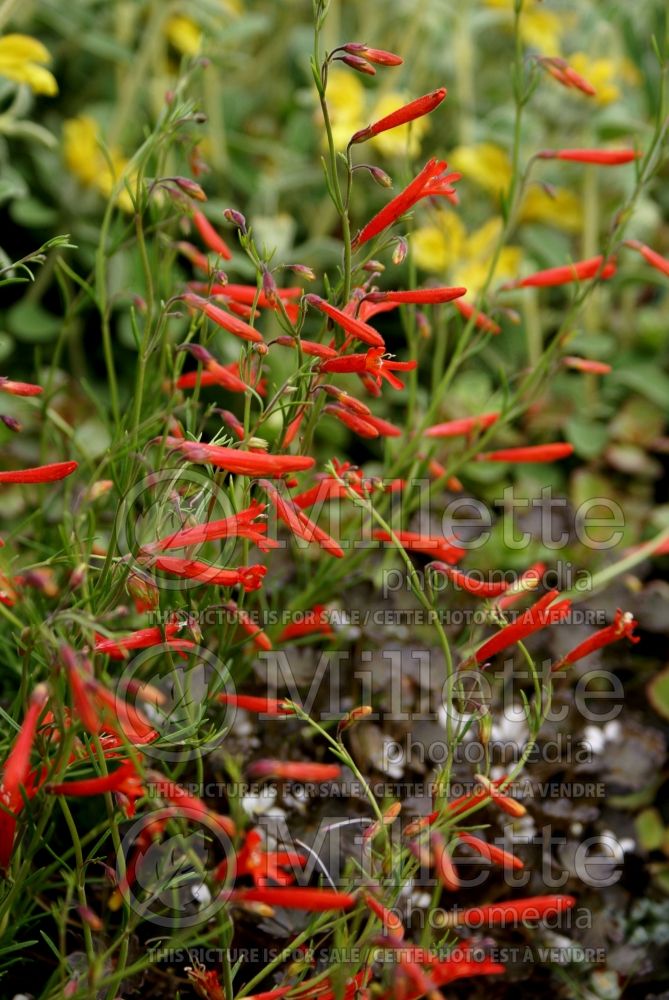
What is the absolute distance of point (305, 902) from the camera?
1.13m

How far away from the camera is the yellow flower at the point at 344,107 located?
11.9 feet

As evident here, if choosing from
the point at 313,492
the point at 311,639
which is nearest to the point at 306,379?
the point at 313,492

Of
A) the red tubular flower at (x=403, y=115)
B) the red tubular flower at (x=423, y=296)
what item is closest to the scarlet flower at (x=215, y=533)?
the red tubular flower at (x=423, y=296)

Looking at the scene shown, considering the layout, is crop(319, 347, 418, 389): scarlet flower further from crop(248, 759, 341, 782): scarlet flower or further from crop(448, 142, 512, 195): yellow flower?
crop(448, 142, 512, 195): yellow flower

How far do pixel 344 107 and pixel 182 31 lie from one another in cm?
71

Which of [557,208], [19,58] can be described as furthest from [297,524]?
[557,208]

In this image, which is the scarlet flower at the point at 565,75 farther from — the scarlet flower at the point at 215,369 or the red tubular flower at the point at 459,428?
the scarlet flower at the point at 215,369

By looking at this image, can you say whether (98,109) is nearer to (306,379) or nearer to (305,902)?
(306,379)

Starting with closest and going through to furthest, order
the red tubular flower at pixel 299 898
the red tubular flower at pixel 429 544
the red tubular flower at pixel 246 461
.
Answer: the red tubular flower at pixel 299 898
the red tubular flower at pixel 246 461
the red tubular flower at pixel 429 544

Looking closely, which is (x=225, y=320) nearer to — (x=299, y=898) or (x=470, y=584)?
(x=470, y=584)

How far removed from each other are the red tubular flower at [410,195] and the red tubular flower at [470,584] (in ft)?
1.55

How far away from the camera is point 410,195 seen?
144 cm

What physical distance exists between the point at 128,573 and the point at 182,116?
0.90 meters

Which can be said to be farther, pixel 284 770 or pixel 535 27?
pixel 535 27
